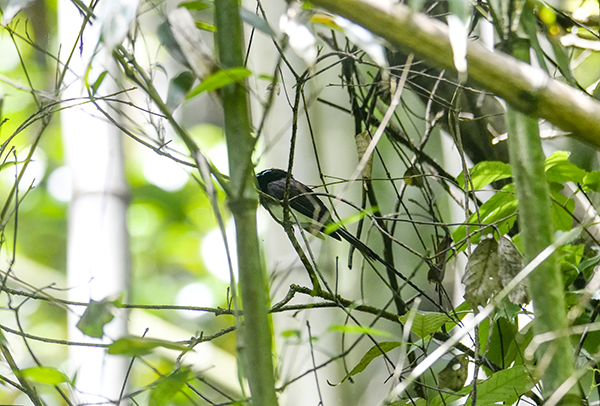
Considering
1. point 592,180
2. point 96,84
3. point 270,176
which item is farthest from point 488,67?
point 270,176

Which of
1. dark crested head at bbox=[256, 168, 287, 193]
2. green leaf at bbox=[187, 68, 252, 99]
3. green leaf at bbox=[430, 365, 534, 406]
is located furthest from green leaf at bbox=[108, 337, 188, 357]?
dark crested head at bbox=[256, 168, 287, 193]

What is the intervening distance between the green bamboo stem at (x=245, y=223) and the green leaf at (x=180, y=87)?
Result: 0.06m

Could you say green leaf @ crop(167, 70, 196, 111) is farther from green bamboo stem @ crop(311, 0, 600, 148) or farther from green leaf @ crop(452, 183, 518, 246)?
green leaf @ crop(452, 183, 518, 246)

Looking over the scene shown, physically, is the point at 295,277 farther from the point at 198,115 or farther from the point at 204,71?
the point at 198,115

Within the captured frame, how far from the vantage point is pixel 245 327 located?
422mm

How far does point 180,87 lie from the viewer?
51 centimetres

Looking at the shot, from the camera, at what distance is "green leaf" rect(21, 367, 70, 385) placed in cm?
49

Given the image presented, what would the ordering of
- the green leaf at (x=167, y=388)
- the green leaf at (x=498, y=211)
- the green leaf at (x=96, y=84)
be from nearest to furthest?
the green leaf at (x=167, y=388) < the green leaf at (x=96, y=84) < the green leaf at (x=498, y=211)

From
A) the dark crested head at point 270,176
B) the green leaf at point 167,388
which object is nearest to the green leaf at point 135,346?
the green leaf at point 167,388

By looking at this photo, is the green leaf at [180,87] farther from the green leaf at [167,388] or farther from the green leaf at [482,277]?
the green leaf at [482,277]

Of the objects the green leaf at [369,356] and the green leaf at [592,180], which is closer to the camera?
the green leaf at [369,356]

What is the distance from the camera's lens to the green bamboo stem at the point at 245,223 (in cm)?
42

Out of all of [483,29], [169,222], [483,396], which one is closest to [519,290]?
[483,396]

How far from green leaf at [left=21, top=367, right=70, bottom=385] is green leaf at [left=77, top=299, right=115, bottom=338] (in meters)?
0.05
